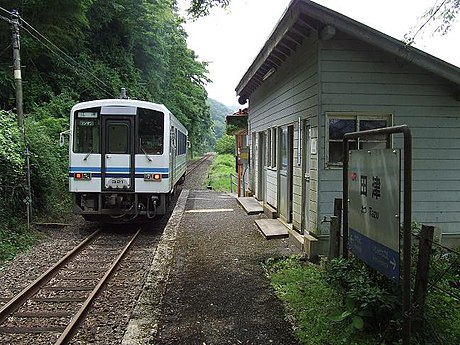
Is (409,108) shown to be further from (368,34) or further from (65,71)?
(65,71)

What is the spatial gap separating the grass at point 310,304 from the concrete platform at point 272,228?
1618 mm

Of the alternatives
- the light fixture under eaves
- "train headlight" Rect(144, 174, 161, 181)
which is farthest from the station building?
"train headlight" Rect(144, 174, 161, 181)

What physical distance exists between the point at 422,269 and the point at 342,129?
381 centimetres

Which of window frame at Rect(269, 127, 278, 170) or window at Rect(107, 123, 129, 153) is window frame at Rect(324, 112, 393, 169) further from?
window at Rect(107, 123, 129, 153)

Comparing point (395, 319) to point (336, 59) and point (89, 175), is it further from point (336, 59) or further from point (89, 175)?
point (89, 175)

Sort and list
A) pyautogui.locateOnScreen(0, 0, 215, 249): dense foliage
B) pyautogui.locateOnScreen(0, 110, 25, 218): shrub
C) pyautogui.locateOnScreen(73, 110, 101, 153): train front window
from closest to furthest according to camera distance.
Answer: pyautogui.locateOnScreen(0, 110, 25, 218): shrub < pyautogui.locateOnScreen(73, 110, 101, 153): train front window < pyautogui.locateOnScreen(0, 0, 215, 249): dense foliage

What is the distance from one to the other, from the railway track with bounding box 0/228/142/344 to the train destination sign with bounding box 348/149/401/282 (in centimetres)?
281

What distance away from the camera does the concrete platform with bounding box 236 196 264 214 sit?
11370 millimetres

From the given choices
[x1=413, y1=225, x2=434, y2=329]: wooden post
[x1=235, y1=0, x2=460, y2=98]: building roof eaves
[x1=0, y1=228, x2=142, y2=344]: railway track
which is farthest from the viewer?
[x1=235, y1=0, x2=460, y2=98]: building roof eaves

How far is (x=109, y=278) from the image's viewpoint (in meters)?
6.22

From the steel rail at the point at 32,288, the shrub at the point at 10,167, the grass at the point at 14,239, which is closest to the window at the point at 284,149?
the steel rail at the point at 32,288

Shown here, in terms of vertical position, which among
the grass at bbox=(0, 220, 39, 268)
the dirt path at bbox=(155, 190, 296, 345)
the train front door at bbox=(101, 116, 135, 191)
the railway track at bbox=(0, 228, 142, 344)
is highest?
the train front door at bbox=(101, 116, 135, 191)

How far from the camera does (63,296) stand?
5551mm

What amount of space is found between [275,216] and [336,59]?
14.2ft
